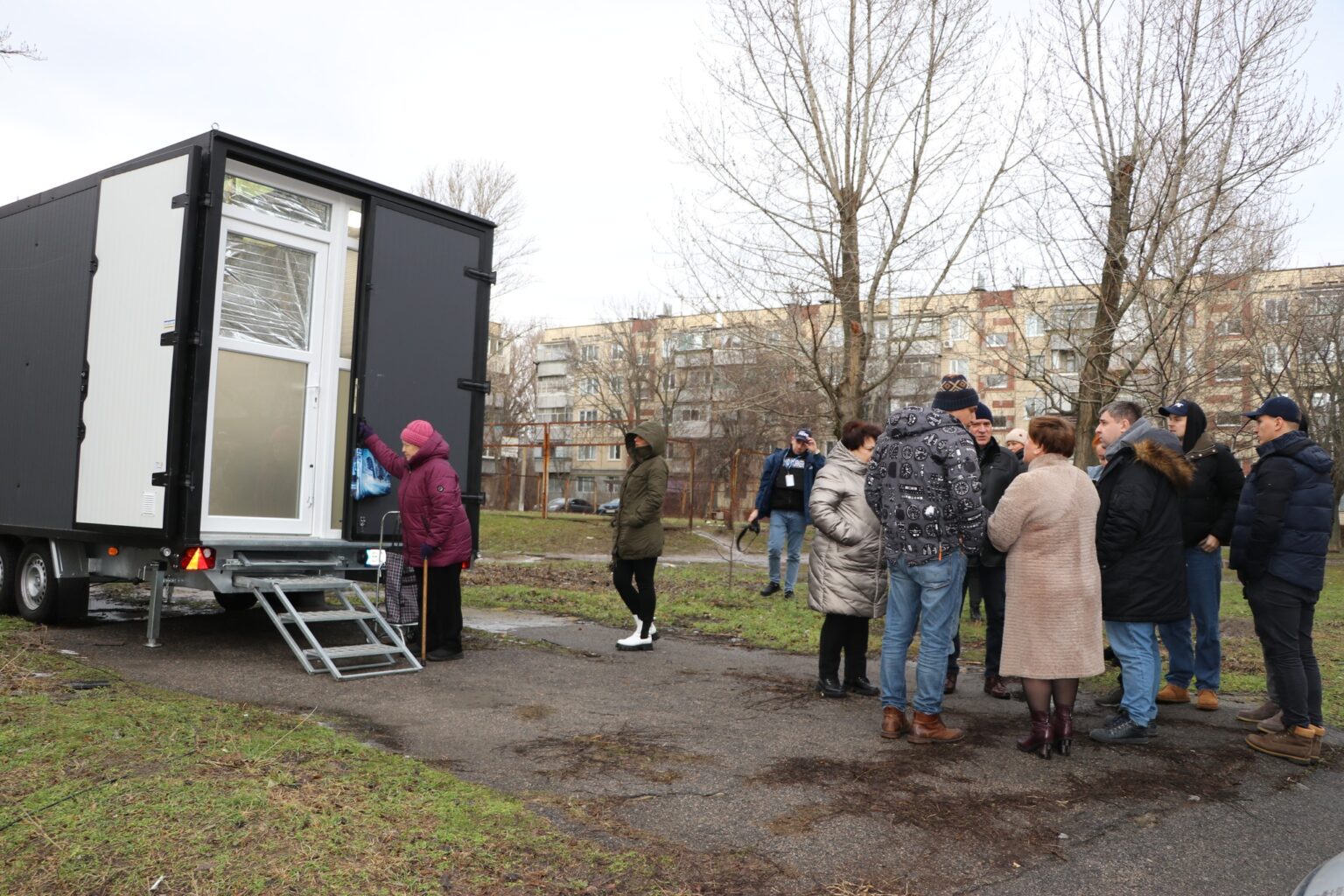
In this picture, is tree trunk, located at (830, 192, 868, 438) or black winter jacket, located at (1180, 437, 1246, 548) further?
tree trunk, located at (830, 192, 868, 438)

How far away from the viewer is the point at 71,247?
7.55 m

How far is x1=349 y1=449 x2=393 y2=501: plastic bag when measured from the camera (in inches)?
295

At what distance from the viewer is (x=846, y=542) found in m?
5.92

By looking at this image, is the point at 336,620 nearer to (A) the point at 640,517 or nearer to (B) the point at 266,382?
(B) the point at 266,382

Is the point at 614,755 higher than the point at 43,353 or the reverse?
the reverse

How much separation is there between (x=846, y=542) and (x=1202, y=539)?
6.76 feet

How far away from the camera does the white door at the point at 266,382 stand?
729 cm

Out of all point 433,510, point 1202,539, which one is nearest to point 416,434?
point 433,510

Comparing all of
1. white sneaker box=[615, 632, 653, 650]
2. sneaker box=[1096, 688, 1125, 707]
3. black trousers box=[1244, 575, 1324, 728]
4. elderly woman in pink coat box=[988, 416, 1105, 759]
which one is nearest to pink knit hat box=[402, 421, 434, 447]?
white sneaker box=[615, 632, 653, 650]

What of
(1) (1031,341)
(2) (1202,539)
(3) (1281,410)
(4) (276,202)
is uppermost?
(1) (1031,341)

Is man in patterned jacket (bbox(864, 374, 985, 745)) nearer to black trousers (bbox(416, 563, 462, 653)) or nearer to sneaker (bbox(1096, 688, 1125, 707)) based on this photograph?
sneaker (bbox(1096, 688, 1125, 707))

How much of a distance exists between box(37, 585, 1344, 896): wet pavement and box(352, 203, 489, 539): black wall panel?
1742 millimetres

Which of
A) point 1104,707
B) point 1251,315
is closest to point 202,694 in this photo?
point 1104,707

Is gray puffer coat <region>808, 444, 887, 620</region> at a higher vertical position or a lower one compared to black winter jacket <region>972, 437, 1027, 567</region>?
lower
